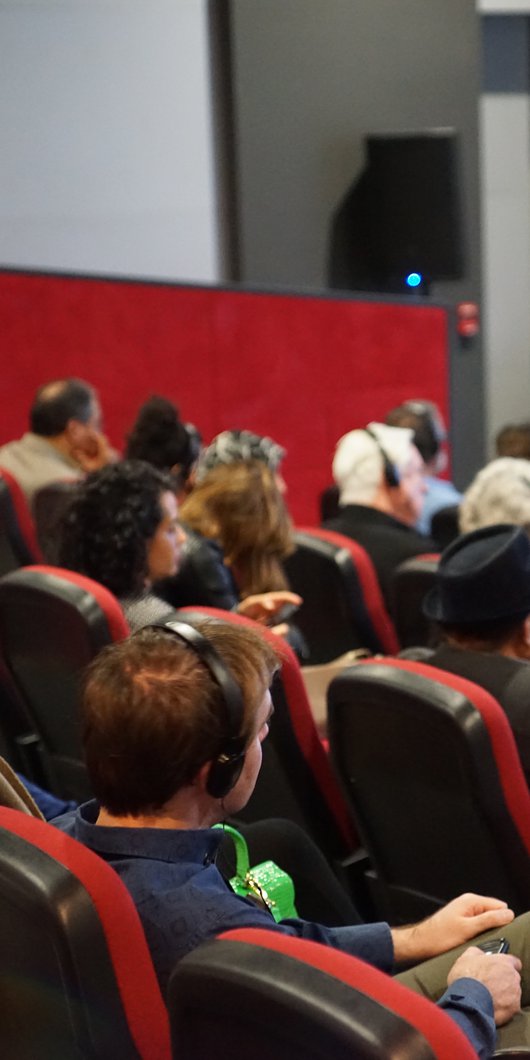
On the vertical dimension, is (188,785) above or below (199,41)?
below

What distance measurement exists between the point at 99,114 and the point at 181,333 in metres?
1.15

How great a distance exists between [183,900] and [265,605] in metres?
1.77

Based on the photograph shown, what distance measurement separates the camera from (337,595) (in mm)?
3656

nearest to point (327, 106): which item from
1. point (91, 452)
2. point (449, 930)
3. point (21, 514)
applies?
point (91, 452)

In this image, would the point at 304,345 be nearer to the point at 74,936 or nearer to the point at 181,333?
the point at 181,333

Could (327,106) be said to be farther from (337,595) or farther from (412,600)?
(412,600)

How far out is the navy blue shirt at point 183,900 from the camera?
1.41m

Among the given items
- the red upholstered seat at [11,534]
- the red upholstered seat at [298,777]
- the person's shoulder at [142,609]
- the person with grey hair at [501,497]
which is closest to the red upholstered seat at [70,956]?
the red upholstered seat at [298,777]

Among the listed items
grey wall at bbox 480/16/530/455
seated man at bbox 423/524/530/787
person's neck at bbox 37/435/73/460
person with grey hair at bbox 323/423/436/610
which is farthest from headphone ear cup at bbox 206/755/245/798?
grey wall at bbox 480/16/530/455

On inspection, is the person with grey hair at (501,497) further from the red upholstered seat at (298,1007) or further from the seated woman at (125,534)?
the red upholstered seat at (298,1007)

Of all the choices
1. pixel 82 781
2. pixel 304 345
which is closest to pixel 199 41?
pixel 304 345

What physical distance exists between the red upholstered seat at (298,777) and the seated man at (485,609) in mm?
247

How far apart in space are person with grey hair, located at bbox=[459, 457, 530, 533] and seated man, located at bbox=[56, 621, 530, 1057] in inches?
72.5

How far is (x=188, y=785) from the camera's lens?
4.95ft
